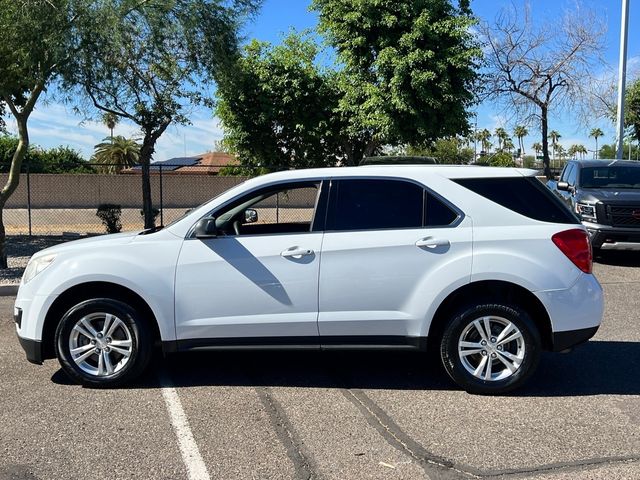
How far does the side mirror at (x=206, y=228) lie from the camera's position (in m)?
4.72

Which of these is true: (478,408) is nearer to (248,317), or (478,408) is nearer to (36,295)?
(248,317)

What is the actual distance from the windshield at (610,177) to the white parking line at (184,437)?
9.63 metres

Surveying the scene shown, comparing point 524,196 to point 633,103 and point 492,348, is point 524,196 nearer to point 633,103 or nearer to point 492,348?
point 492,348

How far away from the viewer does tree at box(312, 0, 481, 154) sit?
50.5ft

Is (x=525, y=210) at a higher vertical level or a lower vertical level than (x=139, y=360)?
higher

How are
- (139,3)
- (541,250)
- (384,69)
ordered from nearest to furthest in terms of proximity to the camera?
(541,250), (139,3), (384,69)

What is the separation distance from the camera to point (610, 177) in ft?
39.4

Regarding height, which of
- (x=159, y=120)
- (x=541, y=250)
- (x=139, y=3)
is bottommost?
(x=541, y=250)

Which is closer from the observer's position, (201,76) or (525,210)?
(525,210)

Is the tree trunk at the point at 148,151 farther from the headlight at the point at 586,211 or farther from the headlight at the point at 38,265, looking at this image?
the headlight at the point at 38,265

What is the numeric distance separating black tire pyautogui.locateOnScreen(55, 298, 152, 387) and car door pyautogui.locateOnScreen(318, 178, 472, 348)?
4.81 feet

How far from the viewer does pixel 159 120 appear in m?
13.8

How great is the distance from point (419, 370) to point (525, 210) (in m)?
1.71

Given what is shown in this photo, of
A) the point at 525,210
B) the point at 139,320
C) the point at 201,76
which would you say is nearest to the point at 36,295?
the point at 139,320
